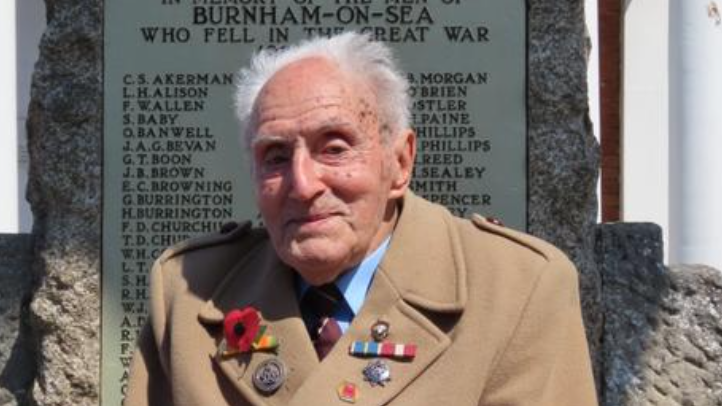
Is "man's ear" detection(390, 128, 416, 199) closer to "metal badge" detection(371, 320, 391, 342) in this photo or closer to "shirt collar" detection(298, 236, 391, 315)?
"shirt collar" detection(298, 236, 391, 315)

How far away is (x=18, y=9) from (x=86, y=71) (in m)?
8.39

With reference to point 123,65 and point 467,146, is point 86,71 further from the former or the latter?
point 467,146

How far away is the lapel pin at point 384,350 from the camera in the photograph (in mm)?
3053

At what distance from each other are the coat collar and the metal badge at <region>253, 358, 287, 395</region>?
1 centimetres

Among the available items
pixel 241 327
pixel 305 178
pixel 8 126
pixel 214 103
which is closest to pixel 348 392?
pixel 241 327

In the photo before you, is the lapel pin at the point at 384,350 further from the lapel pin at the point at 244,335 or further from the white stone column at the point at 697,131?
the white stone column at the point at 697,131

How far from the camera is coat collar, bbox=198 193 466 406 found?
3.04 metres

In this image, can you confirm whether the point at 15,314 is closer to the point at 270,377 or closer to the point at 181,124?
the point at 181,124

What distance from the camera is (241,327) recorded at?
3.15m

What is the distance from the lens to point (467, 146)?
4.60m

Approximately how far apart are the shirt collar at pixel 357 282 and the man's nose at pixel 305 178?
0.70ft

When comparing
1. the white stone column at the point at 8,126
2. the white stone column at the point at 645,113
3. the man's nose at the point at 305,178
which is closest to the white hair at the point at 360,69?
the man's nose at the point at 305,178

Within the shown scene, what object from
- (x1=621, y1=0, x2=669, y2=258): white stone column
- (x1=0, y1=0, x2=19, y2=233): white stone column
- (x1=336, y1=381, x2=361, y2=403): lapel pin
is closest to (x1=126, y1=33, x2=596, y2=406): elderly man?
(x1=336, y1=381, x2=361, y2=403): lapel pin

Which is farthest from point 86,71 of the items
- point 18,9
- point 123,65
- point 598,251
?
point 18,9
